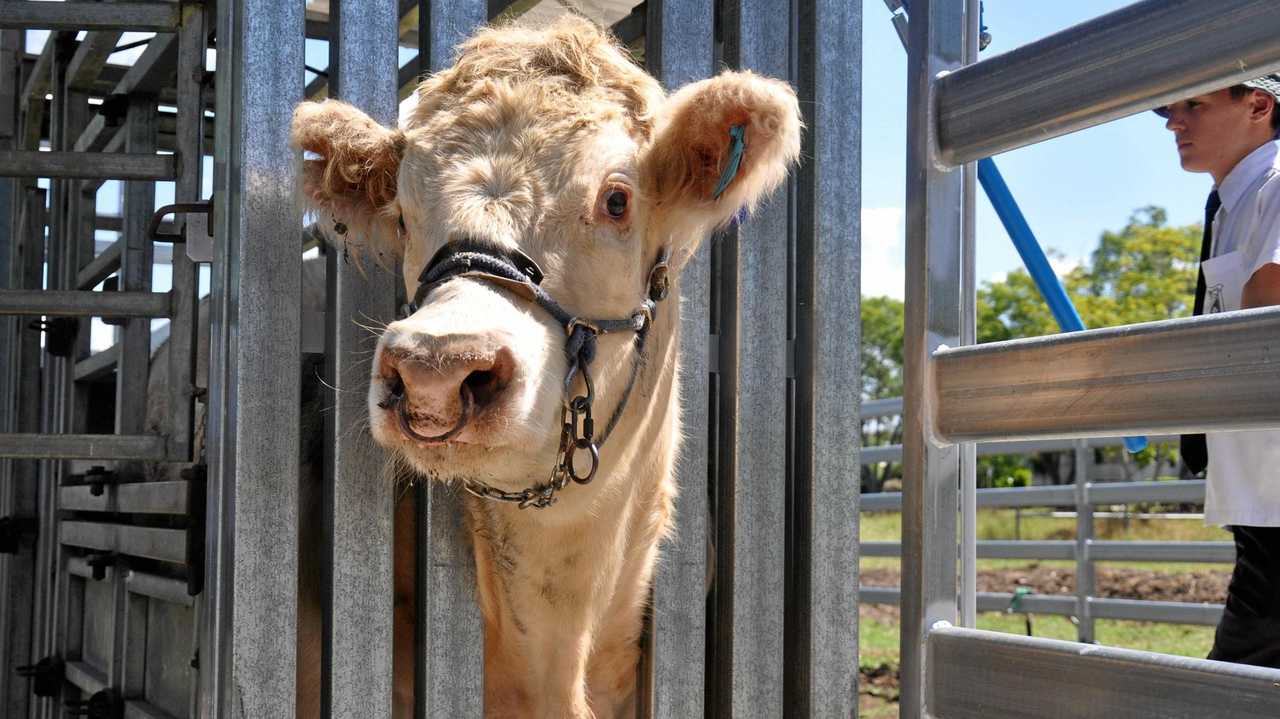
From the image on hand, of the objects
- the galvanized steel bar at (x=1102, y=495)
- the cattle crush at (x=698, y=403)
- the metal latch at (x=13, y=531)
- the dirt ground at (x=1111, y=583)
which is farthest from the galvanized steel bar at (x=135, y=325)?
the dirt ground at (x=1111, y=583)

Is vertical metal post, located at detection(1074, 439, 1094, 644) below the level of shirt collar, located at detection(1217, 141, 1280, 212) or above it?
below

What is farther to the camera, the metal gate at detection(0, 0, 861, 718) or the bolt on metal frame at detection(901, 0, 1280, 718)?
the metal gate at detection(0, 0, 861, 718)

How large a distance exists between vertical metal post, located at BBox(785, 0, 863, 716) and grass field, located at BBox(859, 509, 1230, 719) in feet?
18.7

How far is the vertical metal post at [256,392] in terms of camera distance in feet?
8.44

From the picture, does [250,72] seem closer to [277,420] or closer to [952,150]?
[277,420]

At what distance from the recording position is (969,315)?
7.48 feet

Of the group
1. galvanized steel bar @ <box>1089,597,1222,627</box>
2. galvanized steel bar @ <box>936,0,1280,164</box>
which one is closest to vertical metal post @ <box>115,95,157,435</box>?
galvanized steel bar @ <box>936,0,1280,164</box>

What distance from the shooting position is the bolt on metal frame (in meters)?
1.52

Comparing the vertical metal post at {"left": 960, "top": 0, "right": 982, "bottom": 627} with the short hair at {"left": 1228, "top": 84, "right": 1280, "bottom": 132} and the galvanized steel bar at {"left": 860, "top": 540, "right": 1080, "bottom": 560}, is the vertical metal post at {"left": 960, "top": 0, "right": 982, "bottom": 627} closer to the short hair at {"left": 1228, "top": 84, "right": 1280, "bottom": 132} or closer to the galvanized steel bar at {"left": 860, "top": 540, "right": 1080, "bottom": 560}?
the short hair at {"left": 1228, "top": 84, "right": 1280, "bottom": 132}

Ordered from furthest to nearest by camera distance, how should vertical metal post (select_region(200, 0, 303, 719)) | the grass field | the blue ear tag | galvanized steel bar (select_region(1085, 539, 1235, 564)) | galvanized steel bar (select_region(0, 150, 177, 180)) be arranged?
the grass field, galvanized steel bar (select_region(1085, 539, 1235, 564)), galvanized steel bar (select_region(0, 150, 177, 180)), the blue ear tag, vertical metal post (select_region(200, 0, 303, 719))

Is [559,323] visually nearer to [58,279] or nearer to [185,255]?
[185,255]

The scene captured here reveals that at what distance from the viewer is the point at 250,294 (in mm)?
2635

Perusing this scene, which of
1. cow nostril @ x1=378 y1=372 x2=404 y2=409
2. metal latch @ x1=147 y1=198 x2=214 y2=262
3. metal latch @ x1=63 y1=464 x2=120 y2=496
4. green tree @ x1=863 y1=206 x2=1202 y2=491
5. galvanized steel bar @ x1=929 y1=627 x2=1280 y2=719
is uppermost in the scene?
green tree @ x1=863 y1=206 x2=1202 y2=491

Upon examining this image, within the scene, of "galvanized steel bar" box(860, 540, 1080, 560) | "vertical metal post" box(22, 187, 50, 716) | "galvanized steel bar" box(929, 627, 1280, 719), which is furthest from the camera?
"galvanized steel bar" box(860, 540, 1080, 560)
